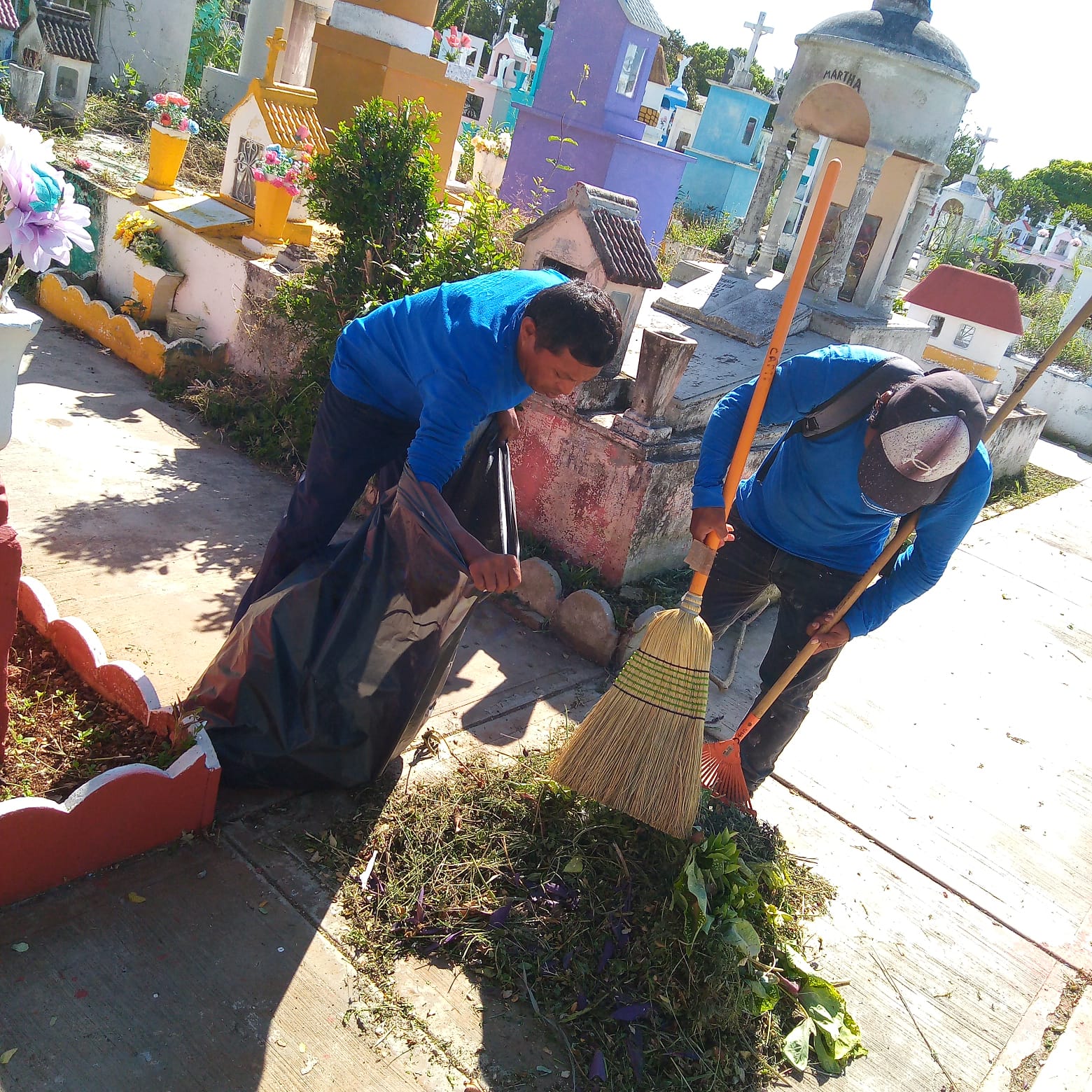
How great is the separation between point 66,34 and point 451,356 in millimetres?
12222

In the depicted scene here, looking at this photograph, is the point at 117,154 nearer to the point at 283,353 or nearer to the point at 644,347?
the point at 283,353

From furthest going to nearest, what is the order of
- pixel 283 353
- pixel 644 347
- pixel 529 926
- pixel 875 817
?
pixel 283 353 < pixel 644 347 < pixel 875 817 < pixel 529 926

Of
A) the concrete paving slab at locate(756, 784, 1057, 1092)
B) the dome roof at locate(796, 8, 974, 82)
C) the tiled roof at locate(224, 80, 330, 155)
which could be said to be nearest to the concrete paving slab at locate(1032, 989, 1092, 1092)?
the concrete paving slab at locate(756, 784, 1057, 1092)

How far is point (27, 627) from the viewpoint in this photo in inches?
130

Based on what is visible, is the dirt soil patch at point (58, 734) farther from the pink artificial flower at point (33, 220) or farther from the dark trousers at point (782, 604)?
the dark trousers at point (782, 604)

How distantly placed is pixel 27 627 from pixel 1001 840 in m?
4.08

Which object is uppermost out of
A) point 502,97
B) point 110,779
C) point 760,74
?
point 760,74

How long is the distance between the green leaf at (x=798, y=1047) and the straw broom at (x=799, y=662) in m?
0.85

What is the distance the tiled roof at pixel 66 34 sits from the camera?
11461 mm

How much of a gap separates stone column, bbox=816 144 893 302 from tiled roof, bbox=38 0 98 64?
9.62 metres

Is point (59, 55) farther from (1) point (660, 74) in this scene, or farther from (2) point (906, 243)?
(1) point (660, 74)

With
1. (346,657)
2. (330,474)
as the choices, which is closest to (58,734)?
(346,657)

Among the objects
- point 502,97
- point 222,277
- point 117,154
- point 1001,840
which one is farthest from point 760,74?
point 1001,840

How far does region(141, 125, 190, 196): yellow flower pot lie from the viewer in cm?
732
